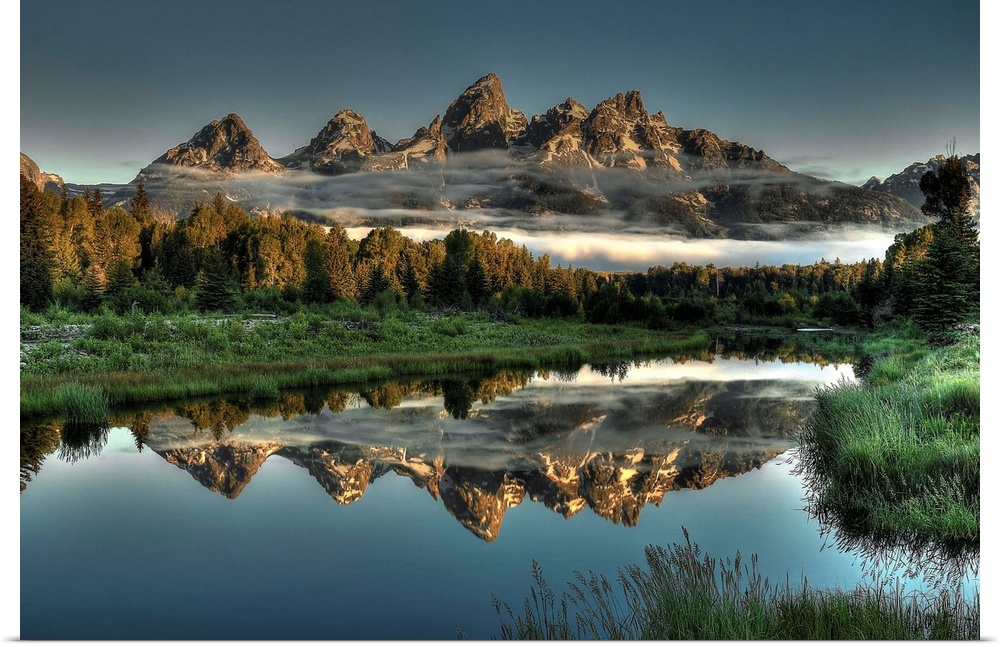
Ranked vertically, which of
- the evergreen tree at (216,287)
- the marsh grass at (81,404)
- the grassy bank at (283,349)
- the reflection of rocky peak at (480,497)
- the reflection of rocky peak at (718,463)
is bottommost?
the reflection of rocky peak at (480,497)

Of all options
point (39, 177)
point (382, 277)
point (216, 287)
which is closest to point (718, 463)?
point (382, 277)

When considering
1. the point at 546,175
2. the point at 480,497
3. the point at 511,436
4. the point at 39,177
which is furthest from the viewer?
the point at 546,175

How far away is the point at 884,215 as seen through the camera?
9977 mm

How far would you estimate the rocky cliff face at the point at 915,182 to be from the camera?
8.54m

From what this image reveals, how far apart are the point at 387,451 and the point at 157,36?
21.7ft

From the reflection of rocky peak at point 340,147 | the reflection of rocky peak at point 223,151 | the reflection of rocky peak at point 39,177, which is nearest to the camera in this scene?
the reflection of rocky peak at point 39,177

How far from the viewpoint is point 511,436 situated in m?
10.5

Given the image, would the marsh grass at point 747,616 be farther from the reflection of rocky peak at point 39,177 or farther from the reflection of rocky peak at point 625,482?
the reflection of rocky peak at point 39,177

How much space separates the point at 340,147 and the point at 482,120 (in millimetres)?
2343

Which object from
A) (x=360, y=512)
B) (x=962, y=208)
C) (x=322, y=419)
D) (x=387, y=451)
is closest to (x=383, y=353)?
(x=322, y=419)

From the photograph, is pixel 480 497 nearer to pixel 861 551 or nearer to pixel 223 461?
pixel 223 461

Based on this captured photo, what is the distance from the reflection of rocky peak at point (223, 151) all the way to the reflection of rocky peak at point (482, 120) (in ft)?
9.77

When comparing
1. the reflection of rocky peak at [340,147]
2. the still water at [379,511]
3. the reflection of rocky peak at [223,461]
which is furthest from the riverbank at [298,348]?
the reflection of rocky peak at [340,147]
